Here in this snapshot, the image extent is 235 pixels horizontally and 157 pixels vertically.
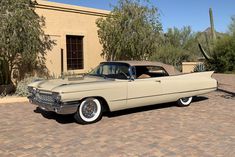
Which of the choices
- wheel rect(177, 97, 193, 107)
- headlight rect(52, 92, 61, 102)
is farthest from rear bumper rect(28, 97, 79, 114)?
wheel rect(177, 97, 193, 107)

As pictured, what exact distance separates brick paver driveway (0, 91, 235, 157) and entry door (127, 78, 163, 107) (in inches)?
13.9

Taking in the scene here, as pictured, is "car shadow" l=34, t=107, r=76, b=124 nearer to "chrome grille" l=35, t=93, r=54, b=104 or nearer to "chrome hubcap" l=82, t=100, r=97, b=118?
"chrome hubcap" l=82, t=100, r=97, b=118

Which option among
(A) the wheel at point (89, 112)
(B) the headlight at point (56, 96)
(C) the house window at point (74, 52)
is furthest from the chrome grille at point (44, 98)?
(C) the house window at point (74, 52)

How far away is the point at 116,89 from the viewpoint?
7.48 meters

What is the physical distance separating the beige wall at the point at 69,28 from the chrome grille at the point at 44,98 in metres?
6.43

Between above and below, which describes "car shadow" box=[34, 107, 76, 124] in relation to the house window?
below

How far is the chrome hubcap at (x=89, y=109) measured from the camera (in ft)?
23.6

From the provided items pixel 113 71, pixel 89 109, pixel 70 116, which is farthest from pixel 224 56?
pixel 89 109

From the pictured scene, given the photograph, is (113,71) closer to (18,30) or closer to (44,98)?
(44,98)

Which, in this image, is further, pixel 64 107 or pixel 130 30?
pixel 130 30

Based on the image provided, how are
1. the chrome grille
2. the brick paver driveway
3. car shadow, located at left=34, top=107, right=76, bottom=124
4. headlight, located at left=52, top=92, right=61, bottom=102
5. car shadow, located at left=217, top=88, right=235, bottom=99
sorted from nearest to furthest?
the brick paver driveway → headlight, located at left=52, top=92, right=61, bottom=102 → the chrome grille → car shadow, located at left=34, top=107, right=76, bottom=124 → car shadow, located at left=217, top=88, right=235, bottom=99

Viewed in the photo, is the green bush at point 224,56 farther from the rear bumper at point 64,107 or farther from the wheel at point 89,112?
the rear bumper at point 64,107

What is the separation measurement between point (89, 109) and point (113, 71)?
60.0 inches

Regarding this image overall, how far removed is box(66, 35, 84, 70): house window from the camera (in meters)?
14.8
